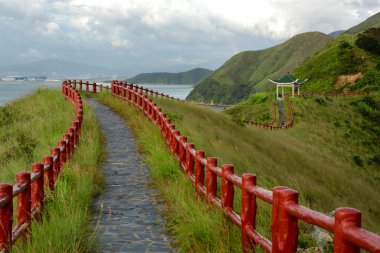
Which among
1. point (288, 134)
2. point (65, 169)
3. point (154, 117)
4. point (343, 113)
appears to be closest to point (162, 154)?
point (65, 169)

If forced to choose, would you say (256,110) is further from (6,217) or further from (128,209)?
(6,217)

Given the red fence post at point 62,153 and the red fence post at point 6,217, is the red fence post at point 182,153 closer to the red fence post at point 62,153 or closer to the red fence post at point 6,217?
the red fence post at point 62,153

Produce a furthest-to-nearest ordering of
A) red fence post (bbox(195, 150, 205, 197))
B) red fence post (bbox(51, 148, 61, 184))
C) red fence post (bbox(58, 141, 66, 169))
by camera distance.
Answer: red fence post (bbox(58, 141, 66, 169)), red fence post (bbox(51, 148, 61, 184)), red fence post (bbox(195, 150, 205, 197))

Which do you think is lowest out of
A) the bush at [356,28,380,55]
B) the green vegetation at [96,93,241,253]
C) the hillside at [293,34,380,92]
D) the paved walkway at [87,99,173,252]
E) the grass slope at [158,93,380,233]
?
the grass slope at [158,93,380,233]

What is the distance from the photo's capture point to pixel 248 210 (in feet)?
19.2

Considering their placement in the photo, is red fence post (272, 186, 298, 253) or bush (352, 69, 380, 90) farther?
bush (352, 69, 380, 90)

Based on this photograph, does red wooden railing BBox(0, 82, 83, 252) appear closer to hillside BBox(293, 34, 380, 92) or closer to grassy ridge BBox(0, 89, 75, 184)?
grassy ridge BBox(0, 89, 75, 184)

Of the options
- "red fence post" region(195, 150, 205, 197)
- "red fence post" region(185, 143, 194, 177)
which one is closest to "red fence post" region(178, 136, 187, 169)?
"red fence post" region(185, 143, 194, 177)

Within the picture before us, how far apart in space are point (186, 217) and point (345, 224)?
434 centimetres

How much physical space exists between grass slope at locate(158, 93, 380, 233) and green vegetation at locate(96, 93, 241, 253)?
2469 mm

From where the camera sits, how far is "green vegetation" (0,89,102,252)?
20.6 feet

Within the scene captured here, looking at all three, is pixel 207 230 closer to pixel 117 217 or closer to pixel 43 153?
pixel 117 217

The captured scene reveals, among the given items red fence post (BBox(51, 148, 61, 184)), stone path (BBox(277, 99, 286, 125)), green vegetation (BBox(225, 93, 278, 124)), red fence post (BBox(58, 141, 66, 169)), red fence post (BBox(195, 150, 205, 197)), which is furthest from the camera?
green vegetation (BBox(225, 93, 278, 124))

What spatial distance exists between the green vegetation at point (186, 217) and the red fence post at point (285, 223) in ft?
4.50
